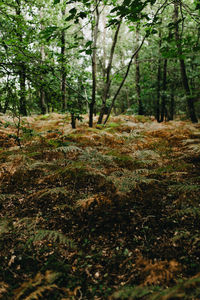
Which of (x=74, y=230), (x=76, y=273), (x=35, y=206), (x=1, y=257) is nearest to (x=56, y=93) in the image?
(x=35, y=206)

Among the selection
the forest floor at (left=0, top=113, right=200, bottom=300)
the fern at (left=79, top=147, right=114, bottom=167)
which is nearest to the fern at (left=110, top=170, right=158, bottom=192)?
the forest floor at (left=0, top=113, right=200, bottom=300)

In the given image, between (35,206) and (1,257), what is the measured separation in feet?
3.03

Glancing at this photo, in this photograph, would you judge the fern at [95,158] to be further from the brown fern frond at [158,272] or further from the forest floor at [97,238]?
the brown fern frond at [158,272]

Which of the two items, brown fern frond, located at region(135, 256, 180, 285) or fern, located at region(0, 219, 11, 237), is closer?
brown fern frond, located at region(135, 256, 180, 285)

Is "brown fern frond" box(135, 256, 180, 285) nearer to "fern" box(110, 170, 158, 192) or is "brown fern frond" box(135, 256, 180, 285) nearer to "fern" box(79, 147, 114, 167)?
"fern" box(110, 170, 158, 192)

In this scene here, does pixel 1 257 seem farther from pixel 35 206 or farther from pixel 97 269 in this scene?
pixel 97 269

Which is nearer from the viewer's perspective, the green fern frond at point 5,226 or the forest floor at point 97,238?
the forest floor at point 97,238

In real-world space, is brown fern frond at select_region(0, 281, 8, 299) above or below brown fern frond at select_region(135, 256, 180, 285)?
below

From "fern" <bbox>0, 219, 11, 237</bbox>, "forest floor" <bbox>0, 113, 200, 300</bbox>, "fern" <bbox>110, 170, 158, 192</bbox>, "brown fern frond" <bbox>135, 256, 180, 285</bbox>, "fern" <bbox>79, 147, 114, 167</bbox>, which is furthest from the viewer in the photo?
"fern" <bbox>79, 147, 114, 167</bbox>

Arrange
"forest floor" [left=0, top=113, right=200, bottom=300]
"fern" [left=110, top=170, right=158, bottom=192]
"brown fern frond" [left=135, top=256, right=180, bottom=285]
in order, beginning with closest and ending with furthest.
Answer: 1. "brown fern frond" [left=135, top=256, right=180, bottom=285]
2. "forest floor" [left=0, top=113, right=200, bottom=300]
3. "fern" [left=110, top=170, right=158, bottom=192]

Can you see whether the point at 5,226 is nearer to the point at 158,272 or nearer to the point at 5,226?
the point at 5,226

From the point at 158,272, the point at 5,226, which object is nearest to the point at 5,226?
the point at 5,226

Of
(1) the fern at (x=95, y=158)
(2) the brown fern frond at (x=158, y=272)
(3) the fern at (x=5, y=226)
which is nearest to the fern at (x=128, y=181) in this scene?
(1) the fern at (x=95, y=158)

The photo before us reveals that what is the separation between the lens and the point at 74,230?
→ 234cm
